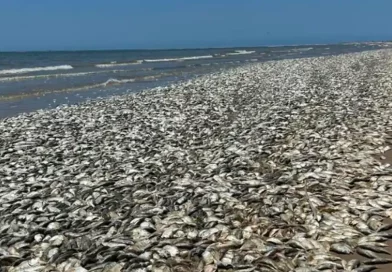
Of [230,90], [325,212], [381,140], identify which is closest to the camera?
[325,212]

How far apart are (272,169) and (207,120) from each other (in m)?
5.77

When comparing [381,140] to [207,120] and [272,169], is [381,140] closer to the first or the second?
[272,169]

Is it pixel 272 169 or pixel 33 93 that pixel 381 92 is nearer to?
pixel 272 169

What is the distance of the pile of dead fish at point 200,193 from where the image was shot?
4793 mm

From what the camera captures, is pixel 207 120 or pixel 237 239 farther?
pixel 207 120

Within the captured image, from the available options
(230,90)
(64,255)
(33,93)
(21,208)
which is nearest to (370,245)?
(64,255)

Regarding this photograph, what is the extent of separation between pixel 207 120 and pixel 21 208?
25.1ft

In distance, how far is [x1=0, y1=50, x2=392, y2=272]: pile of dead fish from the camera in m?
4.79

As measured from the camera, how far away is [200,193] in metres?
6.59

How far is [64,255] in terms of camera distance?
4910 millimetres

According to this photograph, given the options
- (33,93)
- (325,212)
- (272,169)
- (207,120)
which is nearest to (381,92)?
(207,120)

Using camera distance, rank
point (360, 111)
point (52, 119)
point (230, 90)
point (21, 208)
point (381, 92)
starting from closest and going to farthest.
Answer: point (21, 208), point (360, 111), point (52, 119), point (381, 92), point (230, 90)

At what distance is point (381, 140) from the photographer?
31.0 ft

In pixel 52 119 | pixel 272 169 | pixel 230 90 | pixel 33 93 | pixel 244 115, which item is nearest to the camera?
pixel 272 169
